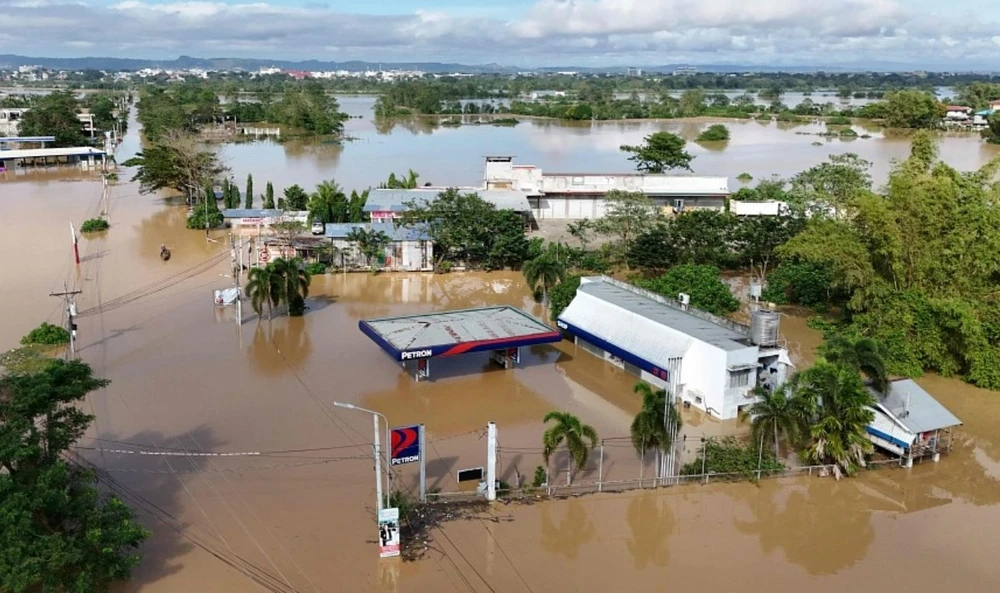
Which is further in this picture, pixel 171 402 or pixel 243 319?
pixel 243 319

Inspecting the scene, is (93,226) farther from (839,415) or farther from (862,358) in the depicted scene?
(839,415)

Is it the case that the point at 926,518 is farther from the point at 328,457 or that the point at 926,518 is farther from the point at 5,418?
the point at 5,418

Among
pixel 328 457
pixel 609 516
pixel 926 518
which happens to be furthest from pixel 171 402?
pixel 926 518

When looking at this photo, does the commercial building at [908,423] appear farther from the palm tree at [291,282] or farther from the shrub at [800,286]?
the palm tree at [291,282]

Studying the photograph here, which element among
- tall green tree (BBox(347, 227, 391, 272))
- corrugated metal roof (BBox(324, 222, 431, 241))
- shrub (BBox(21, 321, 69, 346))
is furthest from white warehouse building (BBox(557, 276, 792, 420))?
shrub (BBox(21, 321, 69, 346))

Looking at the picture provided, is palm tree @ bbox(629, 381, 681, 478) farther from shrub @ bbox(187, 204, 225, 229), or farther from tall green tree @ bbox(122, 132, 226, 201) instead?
tall green tree @ bbox(122, 132, 226, 201)
